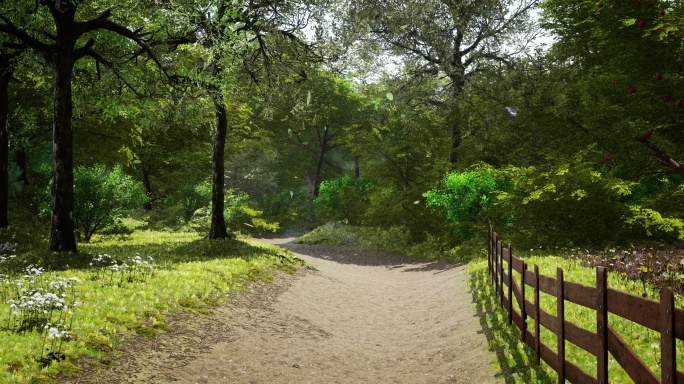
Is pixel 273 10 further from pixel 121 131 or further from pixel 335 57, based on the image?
pixel 121 131

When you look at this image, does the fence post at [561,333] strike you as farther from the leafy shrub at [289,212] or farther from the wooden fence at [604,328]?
the leafy shrub at [289,212]

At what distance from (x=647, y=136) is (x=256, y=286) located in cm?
1245

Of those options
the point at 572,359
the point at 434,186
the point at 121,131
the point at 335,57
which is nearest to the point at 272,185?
the point at 121,131

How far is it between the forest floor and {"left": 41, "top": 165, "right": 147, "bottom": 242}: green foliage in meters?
9.74

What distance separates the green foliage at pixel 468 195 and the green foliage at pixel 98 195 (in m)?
13.2

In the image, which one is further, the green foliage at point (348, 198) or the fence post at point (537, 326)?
the green foliage at point (348, 198)

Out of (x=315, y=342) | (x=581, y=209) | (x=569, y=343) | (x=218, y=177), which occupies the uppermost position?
(x=218, y=177)

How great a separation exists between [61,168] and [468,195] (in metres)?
14.1

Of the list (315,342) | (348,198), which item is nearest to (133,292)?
(315,342)

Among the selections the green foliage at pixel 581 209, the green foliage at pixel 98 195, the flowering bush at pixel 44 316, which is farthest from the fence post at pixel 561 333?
the green foliage at pixel 98 195

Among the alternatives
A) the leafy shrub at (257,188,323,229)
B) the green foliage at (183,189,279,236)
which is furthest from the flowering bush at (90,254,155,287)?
the leafy shrub at (257,188,323,229)

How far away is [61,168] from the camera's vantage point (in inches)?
573

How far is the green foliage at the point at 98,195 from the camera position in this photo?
2080 centimetres

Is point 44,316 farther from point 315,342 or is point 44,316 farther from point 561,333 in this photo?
point 561,333
